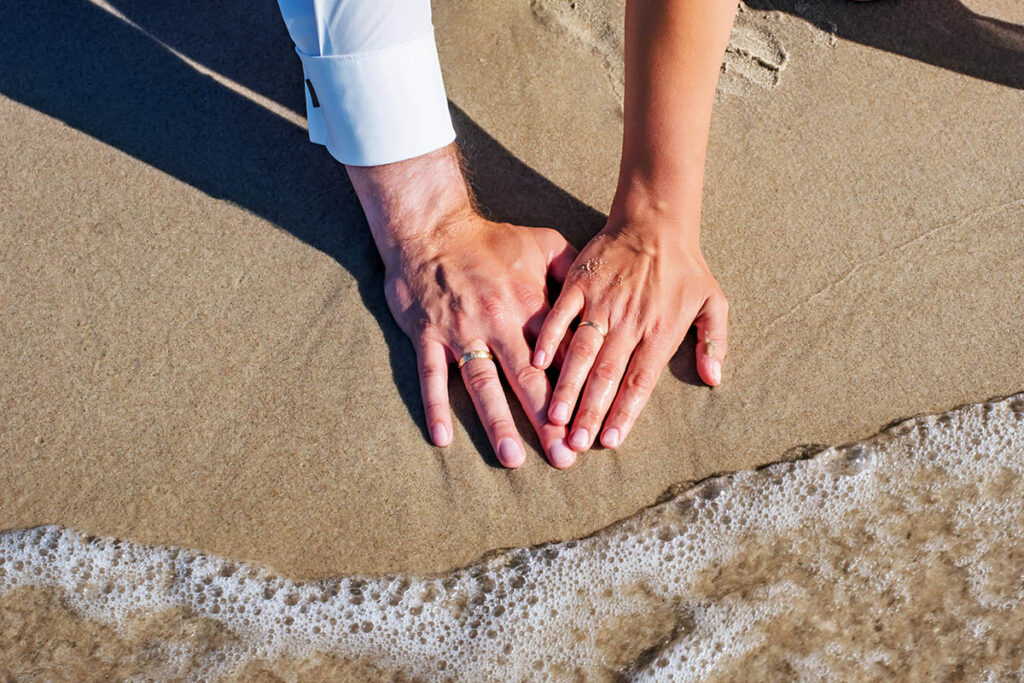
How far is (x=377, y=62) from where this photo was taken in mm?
1779

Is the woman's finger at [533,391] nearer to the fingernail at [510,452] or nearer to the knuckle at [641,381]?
the fingernail at [510,452]

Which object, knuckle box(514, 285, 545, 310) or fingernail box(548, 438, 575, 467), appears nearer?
fingernail box(548, 438, 575, 467)

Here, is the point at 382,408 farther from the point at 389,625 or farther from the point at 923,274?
the point at 923,274

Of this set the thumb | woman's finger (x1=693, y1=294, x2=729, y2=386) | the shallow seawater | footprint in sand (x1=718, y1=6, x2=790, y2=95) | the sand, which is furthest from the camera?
footprint in sand (x1=718, y1=6, x2=790, y2=95)

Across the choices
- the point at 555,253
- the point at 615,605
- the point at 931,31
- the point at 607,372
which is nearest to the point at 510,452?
the point at 607,372

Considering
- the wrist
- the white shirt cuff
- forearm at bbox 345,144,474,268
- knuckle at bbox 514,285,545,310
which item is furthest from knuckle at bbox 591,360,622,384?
the white shirt cuff

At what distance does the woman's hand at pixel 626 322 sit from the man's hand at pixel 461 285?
0.06 metres

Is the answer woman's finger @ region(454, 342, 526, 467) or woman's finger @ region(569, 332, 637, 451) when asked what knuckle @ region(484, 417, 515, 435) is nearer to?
woman's finger @ region(454, 342, 526, 467)

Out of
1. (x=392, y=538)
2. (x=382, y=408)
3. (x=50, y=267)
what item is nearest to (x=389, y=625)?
(x=392, y=538)

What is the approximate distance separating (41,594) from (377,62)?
141cm

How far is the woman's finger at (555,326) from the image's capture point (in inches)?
73.5


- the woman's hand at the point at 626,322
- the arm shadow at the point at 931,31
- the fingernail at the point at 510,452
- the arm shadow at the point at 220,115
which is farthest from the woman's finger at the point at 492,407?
the arm shadow at the point at 931,31

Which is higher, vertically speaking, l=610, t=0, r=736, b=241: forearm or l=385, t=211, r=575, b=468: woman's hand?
l=610, t=0, r=736, b=241: forearm

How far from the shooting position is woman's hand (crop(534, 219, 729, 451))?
1842 mm
